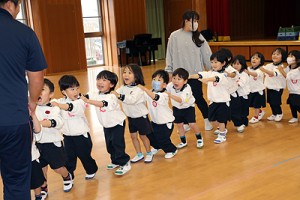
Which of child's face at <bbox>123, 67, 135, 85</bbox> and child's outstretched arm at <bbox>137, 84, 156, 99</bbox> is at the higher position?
child's face at <bbox>123, 67, 135, 85</bbox>

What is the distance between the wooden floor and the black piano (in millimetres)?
8779

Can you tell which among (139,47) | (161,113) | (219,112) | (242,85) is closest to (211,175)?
(161,113)

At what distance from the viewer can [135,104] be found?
3.70 m

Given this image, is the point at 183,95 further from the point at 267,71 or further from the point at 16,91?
the point at 16,91

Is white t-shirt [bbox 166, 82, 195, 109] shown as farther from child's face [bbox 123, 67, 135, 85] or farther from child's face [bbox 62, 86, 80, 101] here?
child's face [bbox 62, 86, 80, 101]

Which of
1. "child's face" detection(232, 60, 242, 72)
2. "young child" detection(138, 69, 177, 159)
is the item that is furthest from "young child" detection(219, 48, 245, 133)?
"young child" detection(138, 69, 177, 159)

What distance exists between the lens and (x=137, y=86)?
365 centimetres

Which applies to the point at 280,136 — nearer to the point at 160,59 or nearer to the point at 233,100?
the point at 233,100

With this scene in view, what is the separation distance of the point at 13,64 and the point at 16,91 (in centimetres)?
14

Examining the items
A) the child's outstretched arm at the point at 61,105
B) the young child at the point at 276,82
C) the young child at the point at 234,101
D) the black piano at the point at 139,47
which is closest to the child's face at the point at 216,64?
the young child at the point at 234,101

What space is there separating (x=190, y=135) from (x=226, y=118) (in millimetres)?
548

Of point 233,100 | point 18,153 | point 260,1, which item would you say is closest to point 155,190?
point 18,153

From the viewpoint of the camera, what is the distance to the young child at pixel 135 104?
11.8 feet

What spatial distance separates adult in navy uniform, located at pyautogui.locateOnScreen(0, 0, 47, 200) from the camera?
1962 mm
